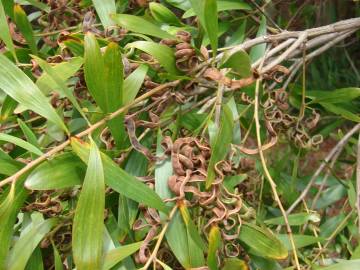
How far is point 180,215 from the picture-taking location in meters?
0.65

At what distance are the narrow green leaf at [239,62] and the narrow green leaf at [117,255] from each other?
0.89 ft

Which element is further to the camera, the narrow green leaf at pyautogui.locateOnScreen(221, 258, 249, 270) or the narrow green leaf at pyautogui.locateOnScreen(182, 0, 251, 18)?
the narrow green leaf at pyautogui.locateOnScreen(182, 0, 251, 18)

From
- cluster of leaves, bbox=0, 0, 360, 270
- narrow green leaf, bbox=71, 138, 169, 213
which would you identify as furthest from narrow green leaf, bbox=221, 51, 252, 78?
narrow green leaf, bbox=71, 138, 169, 213

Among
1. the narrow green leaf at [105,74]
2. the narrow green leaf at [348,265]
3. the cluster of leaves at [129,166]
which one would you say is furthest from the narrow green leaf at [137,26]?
the narrow green leaf at [348,265]

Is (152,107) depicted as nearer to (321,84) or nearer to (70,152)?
(70,152)

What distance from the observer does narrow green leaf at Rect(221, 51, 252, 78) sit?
679 mm

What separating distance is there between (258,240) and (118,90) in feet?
0.86

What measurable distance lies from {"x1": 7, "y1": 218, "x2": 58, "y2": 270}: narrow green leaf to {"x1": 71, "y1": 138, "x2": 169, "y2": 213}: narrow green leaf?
129mm

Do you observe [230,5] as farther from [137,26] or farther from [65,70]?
[65,70]

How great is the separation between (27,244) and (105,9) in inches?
16.1

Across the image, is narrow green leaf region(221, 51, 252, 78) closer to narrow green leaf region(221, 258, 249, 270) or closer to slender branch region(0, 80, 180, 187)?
slender branch region(0, 80, 180, 187)

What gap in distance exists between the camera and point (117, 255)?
607 millimetres

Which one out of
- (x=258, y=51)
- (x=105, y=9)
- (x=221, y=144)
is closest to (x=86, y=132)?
(x=221, y=144)

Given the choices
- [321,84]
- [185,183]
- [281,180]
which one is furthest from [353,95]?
[321,84]
